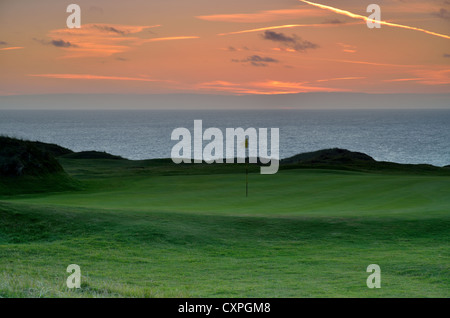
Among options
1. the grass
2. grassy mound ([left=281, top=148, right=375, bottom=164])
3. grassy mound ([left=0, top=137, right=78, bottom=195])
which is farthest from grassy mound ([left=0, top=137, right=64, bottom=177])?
grassy mound ([left=281, top=148, right=375, bottom=164])

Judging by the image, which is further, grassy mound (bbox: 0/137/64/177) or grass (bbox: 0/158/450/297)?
grassy mound (bbox: 0/137/64/177)

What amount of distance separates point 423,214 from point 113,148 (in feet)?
434

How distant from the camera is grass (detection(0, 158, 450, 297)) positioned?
37.1 ft

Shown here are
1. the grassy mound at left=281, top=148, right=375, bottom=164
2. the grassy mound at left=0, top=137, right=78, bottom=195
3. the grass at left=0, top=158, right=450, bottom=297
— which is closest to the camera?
the grass at left=0, top=158, right=450, bottom=297

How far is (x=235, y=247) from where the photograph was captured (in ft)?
54.2

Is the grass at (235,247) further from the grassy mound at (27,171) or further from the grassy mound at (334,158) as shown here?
the grassy mound at (334,158)

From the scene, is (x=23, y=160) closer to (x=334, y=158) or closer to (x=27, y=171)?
(x=27, y=171)

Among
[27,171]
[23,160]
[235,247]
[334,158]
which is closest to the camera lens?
[235,247]

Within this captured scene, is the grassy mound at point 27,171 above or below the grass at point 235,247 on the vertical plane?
above

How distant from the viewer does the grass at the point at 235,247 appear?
1132cm

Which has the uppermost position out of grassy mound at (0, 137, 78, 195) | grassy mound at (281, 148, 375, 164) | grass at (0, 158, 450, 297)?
grassy mound at (281, 148, 375, 164)

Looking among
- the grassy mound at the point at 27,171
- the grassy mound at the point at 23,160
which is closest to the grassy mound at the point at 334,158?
the grassy mound at the point at 27,171

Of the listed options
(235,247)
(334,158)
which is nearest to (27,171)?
(235,247)

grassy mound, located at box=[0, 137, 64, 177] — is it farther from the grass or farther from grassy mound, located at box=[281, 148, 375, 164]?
grassy mound, located at box=[281, 148, 375, 164]
